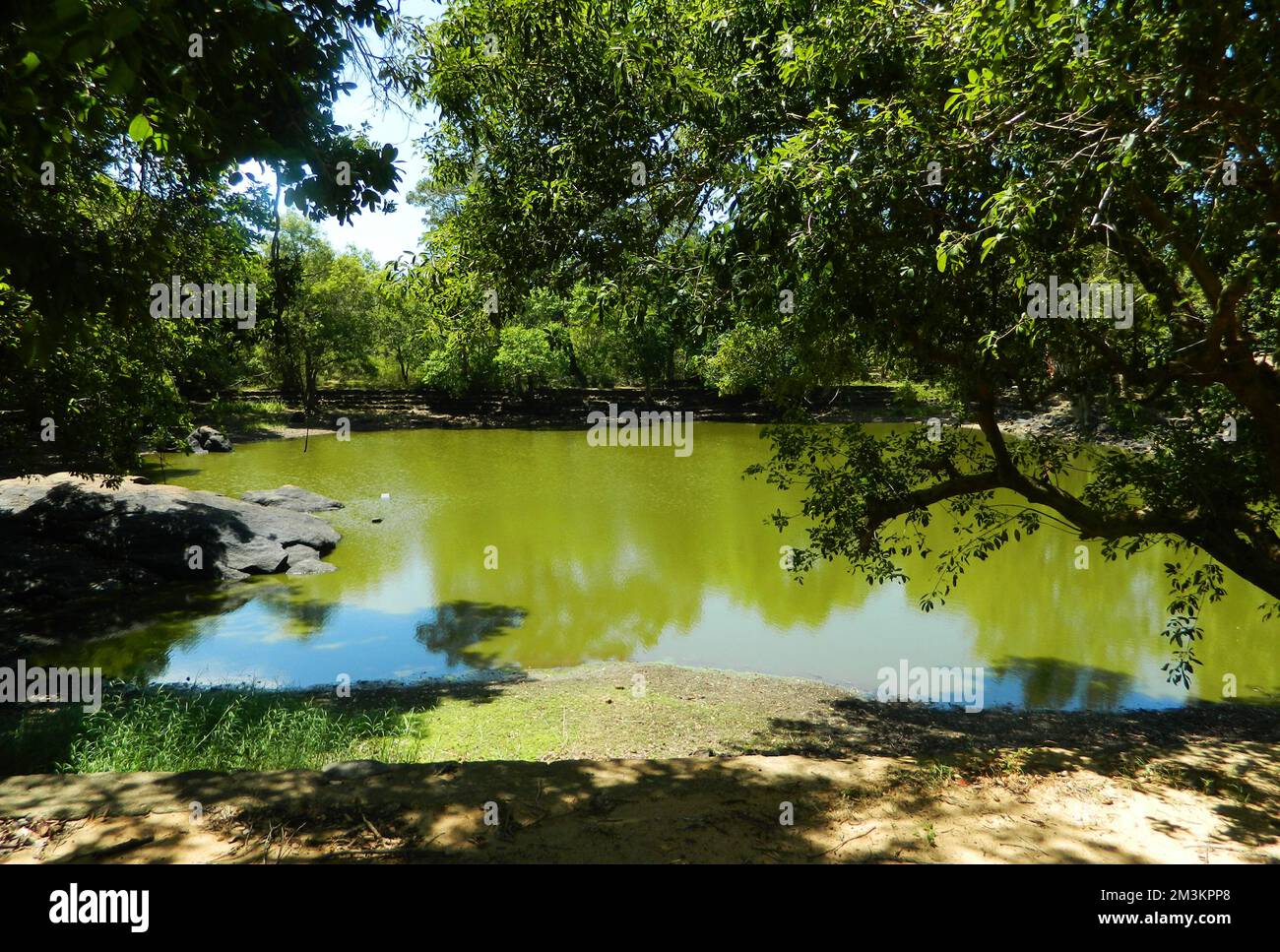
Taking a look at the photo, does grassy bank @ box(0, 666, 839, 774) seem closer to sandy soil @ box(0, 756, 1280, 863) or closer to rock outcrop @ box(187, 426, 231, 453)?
sandy soil @ box(0, 756, 1280, 863)

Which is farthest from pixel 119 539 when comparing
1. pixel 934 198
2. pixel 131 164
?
pixel 934 198

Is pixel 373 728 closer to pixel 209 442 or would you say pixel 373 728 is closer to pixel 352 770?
pixel 352 770

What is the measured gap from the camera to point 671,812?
133 inches

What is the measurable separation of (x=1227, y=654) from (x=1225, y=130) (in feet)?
27.1

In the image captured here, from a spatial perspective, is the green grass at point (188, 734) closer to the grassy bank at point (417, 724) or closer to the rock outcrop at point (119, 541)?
the grassy bank at point (417, 724)

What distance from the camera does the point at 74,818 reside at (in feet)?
10.2

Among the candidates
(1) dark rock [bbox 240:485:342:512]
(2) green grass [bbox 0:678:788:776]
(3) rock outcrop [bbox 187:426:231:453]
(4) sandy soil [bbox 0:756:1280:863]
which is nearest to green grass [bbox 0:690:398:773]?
(2) green grass [bbox 0:678:788:776]

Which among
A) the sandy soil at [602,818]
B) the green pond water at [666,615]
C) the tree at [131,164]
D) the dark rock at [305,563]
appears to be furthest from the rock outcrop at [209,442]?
the sandy soil at [602,818]

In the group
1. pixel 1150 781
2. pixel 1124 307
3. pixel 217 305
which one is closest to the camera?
pixel 1150 781

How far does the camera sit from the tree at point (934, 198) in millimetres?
4590

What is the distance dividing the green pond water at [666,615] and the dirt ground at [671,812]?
546 centimetres

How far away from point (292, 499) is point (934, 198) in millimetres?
16785
